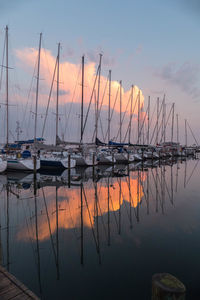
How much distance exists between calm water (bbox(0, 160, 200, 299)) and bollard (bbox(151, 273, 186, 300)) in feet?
7.89

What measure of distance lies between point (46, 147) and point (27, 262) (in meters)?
21.7

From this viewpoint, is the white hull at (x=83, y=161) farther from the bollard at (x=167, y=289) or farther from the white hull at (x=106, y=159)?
the bollard at (x=167, y=289)

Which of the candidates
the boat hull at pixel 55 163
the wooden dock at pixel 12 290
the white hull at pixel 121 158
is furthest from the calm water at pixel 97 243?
the white hull at pixel 121 158

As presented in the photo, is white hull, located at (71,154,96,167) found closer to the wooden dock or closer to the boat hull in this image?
the boat hull

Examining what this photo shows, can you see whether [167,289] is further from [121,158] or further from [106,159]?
[121,158]

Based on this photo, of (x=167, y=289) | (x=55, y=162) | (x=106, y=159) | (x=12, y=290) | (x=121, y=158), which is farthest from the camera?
(x=121, y=158)

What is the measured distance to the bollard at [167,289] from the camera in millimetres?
2303

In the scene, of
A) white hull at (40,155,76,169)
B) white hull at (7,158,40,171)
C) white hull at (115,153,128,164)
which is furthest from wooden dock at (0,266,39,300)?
white hull at (115,153,128,164)

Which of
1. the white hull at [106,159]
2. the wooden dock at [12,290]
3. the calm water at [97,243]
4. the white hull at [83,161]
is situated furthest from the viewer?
the white hull at [106,159]

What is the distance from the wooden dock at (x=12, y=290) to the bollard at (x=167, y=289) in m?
1.98

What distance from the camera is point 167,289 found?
7.63 feet

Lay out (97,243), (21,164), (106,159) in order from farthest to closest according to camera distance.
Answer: (106,159)
(21,164)
(97,243)

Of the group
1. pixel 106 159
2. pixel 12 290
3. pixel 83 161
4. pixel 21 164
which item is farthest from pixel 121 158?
pixel 12 290

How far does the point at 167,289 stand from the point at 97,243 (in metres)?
4.92
